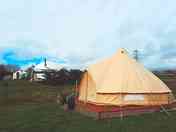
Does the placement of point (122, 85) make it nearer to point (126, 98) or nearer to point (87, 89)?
point (126, 98)

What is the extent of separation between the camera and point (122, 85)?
56.6 feet

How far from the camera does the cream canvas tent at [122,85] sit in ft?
56.0

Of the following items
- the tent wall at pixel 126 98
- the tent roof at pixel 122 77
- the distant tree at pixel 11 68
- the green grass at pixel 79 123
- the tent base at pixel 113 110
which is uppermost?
the distant tree at pixel 11 68

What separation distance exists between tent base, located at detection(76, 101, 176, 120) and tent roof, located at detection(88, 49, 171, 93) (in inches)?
33.6

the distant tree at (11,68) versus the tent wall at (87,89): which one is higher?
the distant tree at (11,68)

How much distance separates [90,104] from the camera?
723 inches

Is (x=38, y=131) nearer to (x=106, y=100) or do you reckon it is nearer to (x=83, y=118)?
(x=83, y=118)

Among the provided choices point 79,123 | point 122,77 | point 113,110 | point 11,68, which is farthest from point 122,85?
point 11,68

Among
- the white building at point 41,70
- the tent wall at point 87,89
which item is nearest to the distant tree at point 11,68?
the white building at point 41,70

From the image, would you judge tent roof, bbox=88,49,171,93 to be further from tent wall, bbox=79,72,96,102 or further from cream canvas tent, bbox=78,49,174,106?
tent wall, bbox=79,72,96,102

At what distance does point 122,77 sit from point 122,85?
55 cm

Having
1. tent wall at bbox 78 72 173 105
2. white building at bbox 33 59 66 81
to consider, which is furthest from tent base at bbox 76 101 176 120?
white building at bbox 33 59 66 81

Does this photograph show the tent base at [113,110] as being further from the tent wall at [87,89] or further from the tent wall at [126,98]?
the tent wall at [87,89]

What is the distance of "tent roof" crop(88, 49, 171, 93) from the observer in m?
17.3
